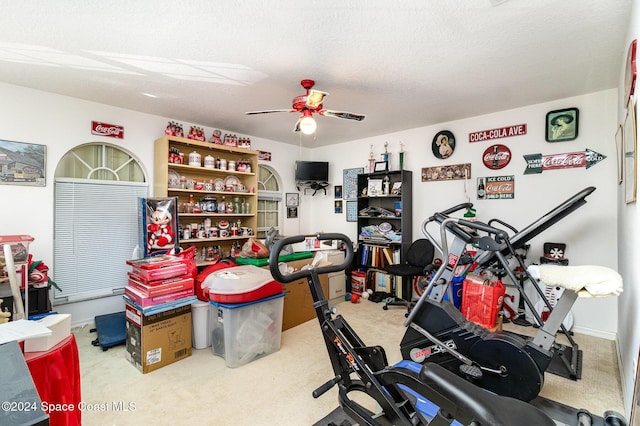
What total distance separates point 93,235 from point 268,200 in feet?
8.45

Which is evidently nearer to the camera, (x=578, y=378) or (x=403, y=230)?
(x=578, y=378)

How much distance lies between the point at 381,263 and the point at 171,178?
322cm

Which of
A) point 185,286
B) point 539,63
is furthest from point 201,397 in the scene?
point 539,63

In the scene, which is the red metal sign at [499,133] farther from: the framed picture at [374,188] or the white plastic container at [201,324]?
the white plastic container at [201,324]

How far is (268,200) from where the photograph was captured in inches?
211

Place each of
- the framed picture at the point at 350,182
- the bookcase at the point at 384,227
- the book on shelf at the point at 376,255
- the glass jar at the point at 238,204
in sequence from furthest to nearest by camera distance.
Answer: the framed picture at the point at 350,182 → the glass jar at the point at 238,204 → the book on shelf at the point at 376,255 → the bookcase at the point at 384,227

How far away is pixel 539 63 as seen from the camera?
2539 millimetres

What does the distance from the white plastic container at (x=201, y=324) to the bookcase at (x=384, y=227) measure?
2.55m

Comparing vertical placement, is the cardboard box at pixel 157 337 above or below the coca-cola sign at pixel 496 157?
below

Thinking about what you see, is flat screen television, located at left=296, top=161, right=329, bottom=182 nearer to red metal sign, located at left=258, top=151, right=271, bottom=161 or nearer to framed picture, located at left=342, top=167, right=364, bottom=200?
framed picture, located at left=342, top=167, right=364, bottom=200

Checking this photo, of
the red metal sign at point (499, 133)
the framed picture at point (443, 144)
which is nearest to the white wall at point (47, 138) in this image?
the framed picture at point (443, 144)

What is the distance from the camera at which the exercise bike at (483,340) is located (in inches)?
74.2

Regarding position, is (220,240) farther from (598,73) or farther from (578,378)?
(598,73)

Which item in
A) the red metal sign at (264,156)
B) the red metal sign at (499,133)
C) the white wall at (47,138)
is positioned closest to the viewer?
the white wall at (47,138)
